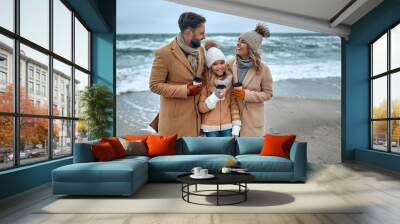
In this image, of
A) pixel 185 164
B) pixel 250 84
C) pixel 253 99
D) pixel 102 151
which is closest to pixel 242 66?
pixel 250 84

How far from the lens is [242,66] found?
8.69 meters

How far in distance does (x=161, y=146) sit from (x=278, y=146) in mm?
1918

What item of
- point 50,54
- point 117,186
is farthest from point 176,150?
point 50,54

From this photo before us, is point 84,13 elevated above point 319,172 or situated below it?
above

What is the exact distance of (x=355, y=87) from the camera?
10.1 m

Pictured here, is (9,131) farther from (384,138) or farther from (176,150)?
(384,138)

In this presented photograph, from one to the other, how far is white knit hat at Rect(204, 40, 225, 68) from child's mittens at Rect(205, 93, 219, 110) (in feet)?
2.11

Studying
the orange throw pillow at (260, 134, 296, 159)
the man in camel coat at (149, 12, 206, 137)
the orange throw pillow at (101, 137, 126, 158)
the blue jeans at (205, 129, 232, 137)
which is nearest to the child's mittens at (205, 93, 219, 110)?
the man in camel coat at (149, 12, 206, 137)

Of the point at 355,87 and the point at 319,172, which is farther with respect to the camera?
the point at 355,87

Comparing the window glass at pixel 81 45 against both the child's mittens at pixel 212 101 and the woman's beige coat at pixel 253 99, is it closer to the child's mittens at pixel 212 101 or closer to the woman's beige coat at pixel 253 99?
the child's mittens at pixel 212 101

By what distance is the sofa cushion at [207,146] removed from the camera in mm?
7078

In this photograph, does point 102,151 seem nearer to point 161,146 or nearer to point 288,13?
point 161,146

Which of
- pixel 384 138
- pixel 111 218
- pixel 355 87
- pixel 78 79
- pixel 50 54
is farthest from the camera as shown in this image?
pixel 355 87

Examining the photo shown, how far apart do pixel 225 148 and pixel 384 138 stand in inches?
160
